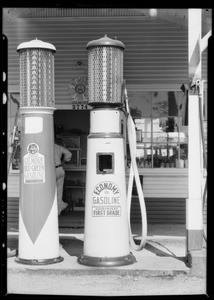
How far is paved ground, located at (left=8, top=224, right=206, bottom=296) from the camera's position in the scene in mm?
5949

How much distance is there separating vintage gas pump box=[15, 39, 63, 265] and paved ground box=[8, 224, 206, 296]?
27 centimetres

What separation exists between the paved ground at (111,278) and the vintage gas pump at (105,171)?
0.21 meters

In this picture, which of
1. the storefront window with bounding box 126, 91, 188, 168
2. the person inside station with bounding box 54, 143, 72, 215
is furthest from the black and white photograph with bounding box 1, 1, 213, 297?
the storefront window with bounding box 126, 91, 188, 168

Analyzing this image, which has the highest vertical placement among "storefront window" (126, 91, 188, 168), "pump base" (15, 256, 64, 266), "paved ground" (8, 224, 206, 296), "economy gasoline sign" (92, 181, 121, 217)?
"storefront window" (126, 91, 188, 168)

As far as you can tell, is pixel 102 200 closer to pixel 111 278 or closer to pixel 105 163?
pixel 105 163

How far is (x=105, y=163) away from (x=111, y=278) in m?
1.33

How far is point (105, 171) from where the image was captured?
21.9ft

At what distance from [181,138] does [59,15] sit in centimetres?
328

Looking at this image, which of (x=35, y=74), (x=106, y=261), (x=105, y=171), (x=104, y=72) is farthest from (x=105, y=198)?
(x=35, y=74)

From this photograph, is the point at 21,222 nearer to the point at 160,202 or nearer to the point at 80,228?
the point at 80,228

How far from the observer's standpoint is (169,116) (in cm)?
1093

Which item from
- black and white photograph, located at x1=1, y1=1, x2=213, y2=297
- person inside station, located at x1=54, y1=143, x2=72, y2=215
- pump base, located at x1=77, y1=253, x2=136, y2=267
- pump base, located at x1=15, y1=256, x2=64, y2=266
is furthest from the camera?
person inside station, located at x1=54, y1=143, x2=72, y2=215

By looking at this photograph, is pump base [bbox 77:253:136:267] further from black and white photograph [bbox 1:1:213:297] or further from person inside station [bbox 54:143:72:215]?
person inside station [bbox 54:143:72:215]
